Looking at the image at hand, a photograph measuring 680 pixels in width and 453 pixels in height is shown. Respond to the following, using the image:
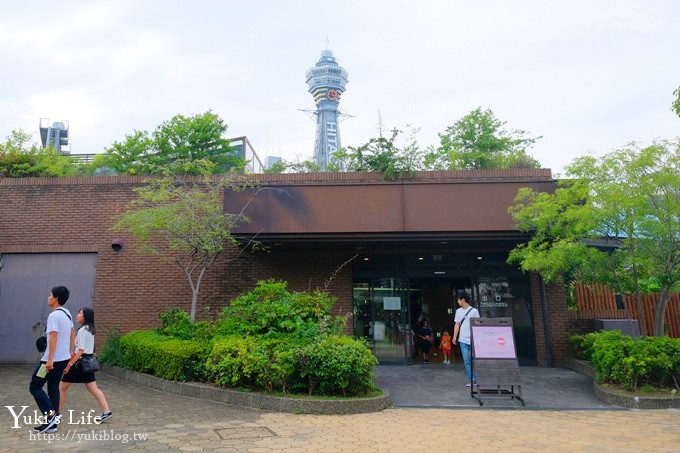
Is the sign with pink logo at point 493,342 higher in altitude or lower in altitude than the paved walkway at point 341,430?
higher

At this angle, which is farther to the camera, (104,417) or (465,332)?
(465,332)

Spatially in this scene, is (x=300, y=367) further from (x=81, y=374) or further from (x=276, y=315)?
(x=81, y=374)

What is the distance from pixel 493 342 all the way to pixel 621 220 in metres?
3.12

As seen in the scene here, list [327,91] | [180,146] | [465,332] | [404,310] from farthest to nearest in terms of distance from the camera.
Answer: [327,91]
[180,146]
[404,310]
[465,332]

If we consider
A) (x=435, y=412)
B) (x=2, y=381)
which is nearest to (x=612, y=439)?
(x=435, y=412)

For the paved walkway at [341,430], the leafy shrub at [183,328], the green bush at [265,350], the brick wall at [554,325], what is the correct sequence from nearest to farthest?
1. the paved walkway at [341,430]
2. the green bush at [265,350]
3. the leafy shrub at [183,328]
4. the brick wall at [554,325]

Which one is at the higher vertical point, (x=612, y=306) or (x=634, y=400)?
(x=612, y=306)

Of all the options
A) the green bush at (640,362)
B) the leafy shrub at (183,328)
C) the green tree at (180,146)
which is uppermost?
the green tree at (180,146)

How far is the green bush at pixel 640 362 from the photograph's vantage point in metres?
7.51

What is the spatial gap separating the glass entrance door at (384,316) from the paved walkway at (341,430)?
4667 millimetres

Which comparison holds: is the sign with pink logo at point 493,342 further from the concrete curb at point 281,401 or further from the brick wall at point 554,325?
the brick wall at point 554,325

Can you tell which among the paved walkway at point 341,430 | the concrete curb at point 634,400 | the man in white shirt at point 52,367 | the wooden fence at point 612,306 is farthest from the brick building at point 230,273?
the man in white shirt at point 52,367

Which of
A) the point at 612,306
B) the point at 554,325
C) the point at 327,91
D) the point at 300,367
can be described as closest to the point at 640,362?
the point at 554,325

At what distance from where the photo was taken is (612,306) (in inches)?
492
